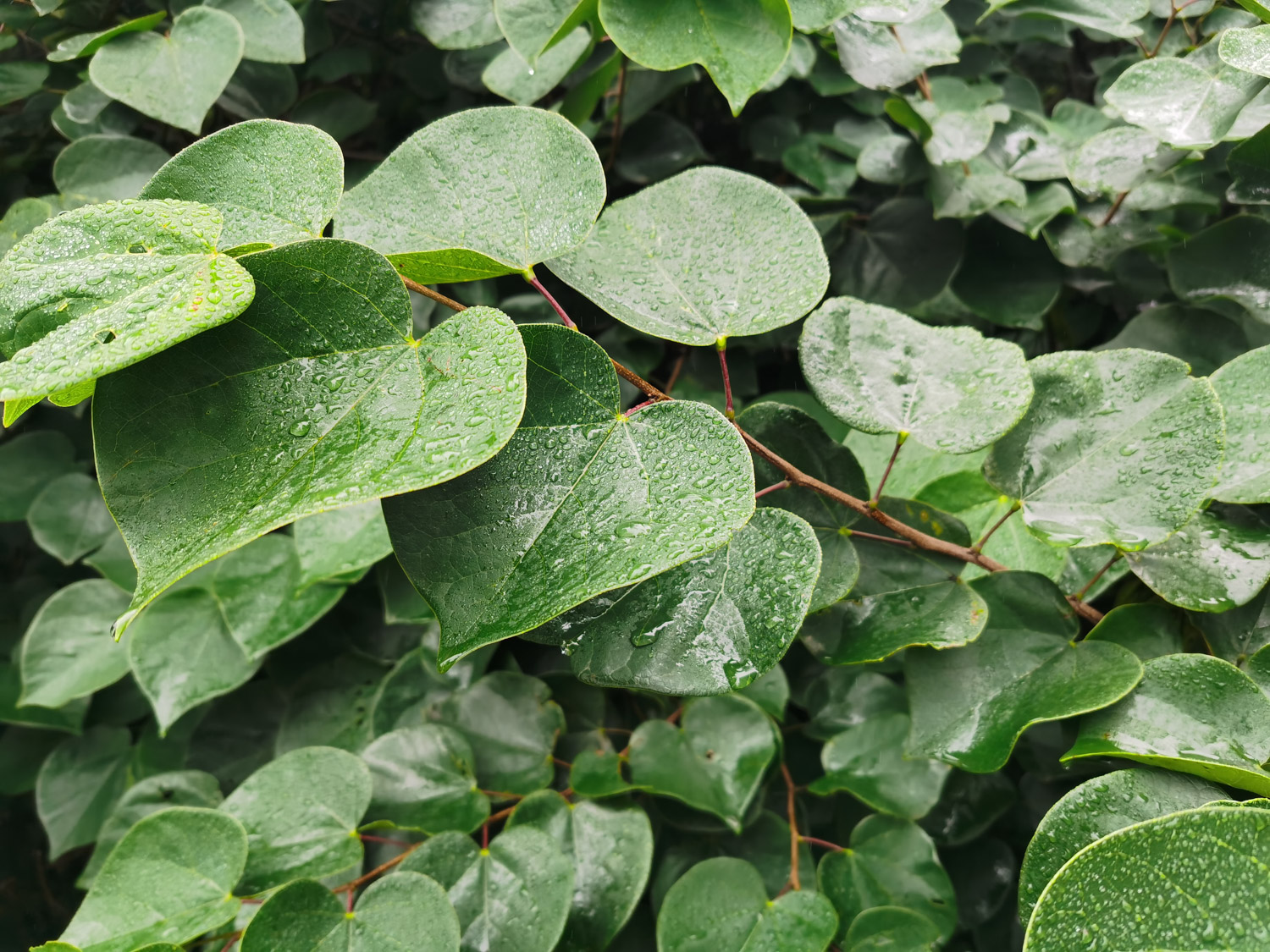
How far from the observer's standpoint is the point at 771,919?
64 centimetres

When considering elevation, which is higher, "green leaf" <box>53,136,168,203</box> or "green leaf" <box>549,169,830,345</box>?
"green leaf" <box>549,169,830,345</box>

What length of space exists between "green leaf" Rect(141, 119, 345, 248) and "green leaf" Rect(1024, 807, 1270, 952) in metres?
0.49

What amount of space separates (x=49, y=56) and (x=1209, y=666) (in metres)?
1.16

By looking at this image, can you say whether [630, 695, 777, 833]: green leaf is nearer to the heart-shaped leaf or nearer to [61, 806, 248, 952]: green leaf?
[61, 806, 248, 952]: green leaf

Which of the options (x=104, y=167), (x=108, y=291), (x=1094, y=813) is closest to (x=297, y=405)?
(x=108, y=291)

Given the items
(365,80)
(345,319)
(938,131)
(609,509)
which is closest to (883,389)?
(609,509)

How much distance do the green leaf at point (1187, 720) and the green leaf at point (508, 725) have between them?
461 millimetres

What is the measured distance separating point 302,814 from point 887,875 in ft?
1.68

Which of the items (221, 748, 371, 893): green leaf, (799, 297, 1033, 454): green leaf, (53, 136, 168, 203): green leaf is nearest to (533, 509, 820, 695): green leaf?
(799, 297, 1033, 454): green leaf

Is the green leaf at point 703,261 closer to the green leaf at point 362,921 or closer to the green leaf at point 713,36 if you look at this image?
the green leaf at point 713,36

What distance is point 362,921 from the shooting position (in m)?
0.57

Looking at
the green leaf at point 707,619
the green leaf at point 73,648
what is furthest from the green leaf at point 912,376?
the green leaf at point 73,648

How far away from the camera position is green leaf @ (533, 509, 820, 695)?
1.38 feet

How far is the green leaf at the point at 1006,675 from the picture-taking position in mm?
497
